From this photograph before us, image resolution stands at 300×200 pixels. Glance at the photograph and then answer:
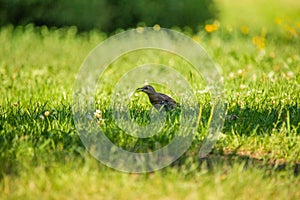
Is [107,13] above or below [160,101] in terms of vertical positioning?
above

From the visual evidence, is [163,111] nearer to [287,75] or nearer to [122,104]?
[122,104]

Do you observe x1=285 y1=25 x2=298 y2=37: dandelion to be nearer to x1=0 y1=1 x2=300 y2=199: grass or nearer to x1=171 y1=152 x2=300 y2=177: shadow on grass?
x1=0 y1=1 x2=300 y2=199: grass

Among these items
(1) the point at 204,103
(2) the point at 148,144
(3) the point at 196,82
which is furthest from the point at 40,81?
(2) the point at 148,144

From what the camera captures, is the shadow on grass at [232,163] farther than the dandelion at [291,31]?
No

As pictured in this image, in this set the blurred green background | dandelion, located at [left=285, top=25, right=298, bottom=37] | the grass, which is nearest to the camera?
the grass

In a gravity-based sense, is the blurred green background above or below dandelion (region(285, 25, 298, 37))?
above

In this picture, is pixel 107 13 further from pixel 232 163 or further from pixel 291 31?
pixel 232 163

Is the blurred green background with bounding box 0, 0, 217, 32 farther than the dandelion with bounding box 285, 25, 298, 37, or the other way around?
the blurred green background with bounding box 0, 0, 217, 32

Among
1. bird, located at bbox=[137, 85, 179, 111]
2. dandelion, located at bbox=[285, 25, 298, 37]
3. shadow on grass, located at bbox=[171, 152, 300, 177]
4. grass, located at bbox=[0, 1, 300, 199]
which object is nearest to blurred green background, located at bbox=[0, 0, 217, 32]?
dandelion, located at bbox=[285, 25, 298, 37]

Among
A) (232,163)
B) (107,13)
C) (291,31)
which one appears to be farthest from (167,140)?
(107,13)

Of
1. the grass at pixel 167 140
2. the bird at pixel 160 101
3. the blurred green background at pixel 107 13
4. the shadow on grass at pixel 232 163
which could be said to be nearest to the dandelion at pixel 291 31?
the grass at pixel 167 140

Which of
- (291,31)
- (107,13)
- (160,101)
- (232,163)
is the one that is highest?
(107,13)

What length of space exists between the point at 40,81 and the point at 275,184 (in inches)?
165

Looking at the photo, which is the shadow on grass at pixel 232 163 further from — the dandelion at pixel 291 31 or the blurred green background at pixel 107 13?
the blurred green background at pixel 107 13
